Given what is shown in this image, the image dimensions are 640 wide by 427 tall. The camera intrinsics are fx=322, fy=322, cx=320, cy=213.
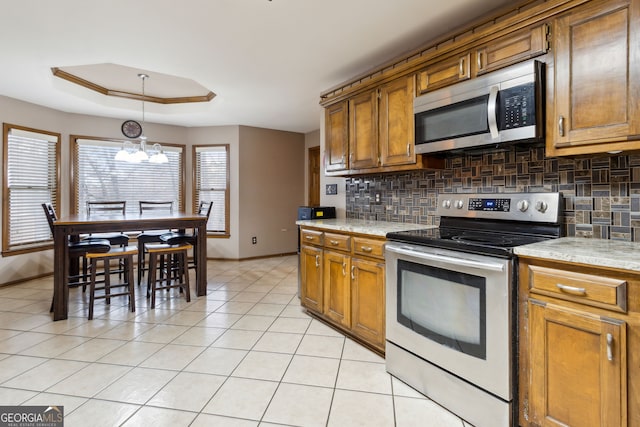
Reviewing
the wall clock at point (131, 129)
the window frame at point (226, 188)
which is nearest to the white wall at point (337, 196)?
the window frame at point (226, 188)

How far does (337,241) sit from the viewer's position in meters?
2.64

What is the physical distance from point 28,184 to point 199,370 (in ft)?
13.5

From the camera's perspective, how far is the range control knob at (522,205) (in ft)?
6.27

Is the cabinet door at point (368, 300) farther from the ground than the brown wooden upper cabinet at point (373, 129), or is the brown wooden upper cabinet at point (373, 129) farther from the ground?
the brown wooden upper cabinet at point (373, 129)

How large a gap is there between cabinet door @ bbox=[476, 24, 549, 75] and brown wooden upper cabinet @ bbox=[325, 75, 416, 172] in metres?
0.52

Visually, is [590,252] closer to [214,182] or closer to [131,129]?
[214,182]

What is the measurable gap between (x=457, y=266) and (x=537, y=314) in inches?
15.3

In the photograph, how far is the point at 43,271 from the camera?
460 cm

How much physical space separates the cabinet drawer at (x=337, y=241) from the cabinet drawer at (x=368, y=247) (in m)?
0.08

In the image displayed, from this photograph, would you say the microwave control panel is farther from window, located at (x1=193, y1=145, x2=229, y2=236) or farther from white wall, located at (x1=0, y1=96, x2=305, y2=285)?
window, located at (x1=193, y1=145, x2=229, y2=236)

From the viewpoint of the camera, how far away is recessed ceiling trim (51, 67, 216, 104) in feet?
11.9

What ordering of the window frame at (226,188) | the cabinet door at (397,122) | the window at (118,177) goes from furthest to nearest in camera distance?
the window frame at (226,188) → the window at (118,177) → the cabinet door at (397,122)

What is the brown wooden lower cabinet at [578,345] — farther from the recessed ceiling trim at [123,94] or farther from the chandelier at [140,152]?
the recessed ceiling trim at [123,94]

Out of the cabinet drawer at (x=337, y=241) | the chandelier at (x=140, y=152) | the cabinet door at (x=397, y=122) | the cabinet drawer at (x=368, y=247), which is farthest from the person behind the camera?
the chandelier at (x=140, y=152)
